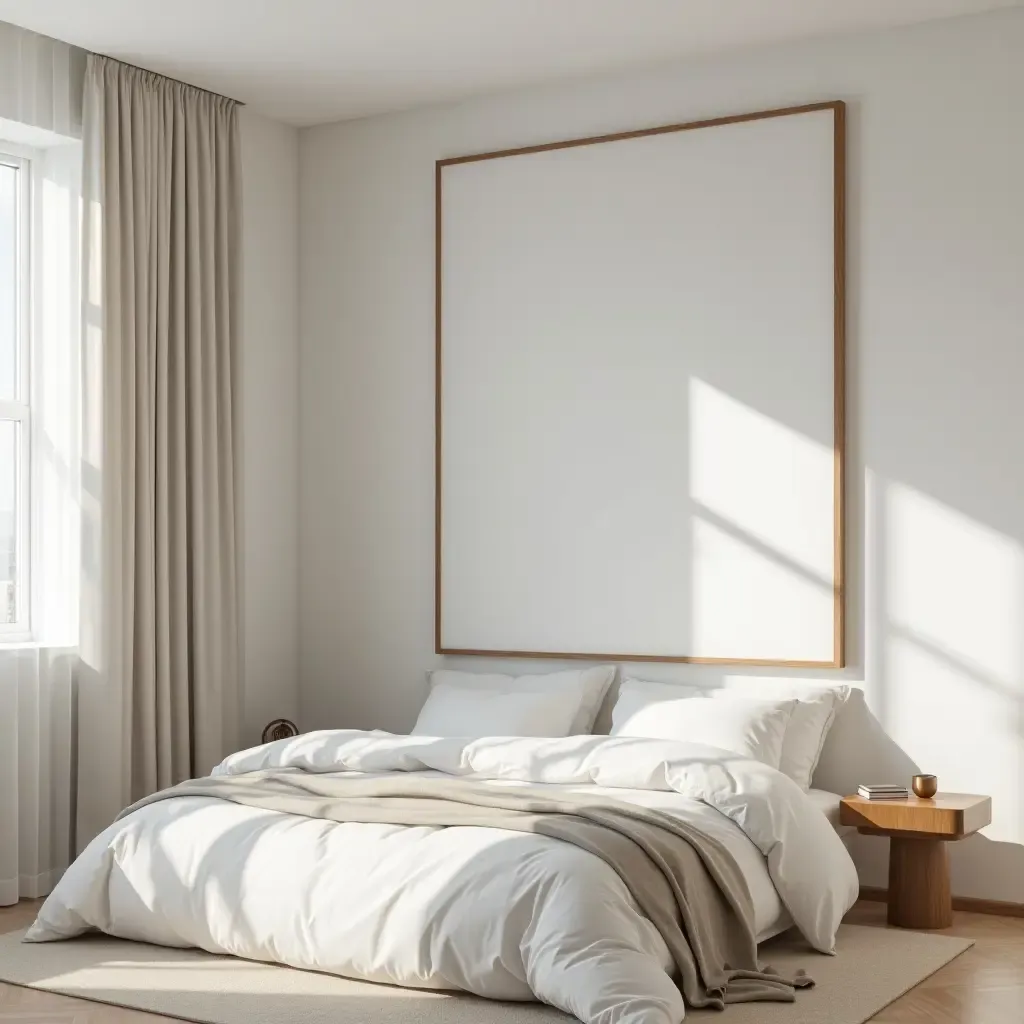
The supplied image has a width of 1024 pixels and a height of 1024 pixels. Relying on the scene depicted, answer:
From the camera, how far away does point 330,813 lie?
4.12m

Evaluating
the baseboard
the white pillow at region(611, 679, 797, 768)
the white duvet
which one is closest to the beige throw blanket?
the white duvet

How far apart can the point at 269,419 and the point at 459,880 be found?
2.81 m

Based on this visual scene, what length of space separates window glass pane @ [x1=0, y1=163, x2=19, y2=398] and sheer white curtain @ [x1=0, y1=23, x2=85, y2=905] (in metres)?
0.07

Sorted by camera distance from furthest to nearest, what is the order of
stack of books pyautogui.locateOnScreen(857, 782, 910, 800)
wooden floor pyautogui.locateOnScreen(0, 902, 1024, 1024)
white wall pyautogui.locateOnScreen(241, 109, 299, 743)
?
1. white wall pyautogui.locateOnScreen(241, 109, 299, 743)
2. stack of books pyautogui.locateOnScreen(857, 782, 910, 800)
3. wooden floor pyautogui.locateOnScreen(0, 902, 1024, 1024)

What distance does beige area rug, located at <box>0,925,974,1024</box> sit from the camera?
11.6 feet

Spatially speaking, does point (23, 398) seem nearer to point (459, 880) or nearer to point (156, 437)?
point (156, 437)

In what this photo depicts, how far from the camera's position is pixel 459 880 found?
367cm

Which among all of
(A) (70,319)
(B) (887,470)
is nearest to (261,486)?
(A) (70,319)

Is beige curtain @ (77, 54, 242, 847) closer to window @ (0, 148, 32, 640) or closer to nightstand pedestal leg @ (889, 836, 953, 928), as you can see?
window @ (0, 148, 32, 640)

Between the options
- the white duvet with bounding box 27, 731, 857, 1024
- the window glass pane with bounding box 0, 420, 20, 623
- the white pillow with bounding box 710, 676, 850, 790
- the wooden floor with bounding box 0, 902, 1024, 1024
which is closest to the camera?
the white duvet with bounding box 27, 731, 857, 1024

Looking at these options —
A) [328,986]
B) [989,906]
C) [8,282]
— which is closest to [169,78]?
[8,282]

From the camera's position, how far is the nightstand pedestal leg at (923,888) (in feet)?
14.7

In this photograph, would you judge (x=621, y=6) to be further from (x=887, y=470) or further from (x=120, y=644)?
(x=120, y=644)

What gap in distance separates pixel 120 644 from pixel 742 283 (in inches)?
98.7
